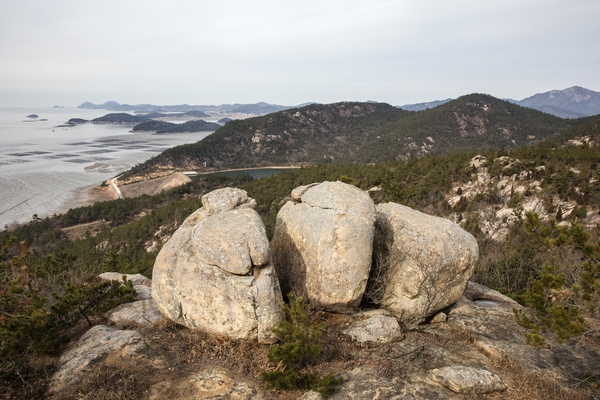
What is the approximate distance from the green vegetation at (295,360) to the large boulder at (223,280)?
87 cm

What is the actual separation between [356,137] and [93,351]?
169164 millimetres

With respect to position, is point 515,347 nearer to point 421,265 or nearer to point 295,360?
point 421,265

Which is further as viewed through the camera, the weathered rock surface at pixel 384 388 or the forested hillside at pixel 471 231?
the forested hillside at pixel 471 231

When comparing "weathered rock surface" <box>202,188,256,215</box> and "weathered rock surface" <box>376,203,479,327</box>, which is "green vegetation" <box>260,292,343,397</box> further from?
"weathered rock surface" <box>202,188,256,215</box>

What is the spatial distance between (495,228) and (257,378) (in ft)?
93.7

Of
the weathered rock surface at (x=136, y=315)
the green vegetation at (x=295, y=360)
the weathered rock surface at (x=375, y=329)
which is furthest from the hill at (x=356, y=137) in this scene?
the green vegetation at (x=295, y=360)

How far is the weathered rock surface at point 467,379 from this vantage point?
644cm

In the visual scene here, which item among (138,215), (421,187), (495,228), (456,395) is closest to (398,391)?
(456,395)

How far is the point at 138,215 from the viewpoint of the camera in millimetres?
66812

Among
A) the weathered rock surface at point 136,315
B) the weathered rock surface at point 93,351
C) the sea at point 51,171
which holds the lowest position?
the sea at point 51,171

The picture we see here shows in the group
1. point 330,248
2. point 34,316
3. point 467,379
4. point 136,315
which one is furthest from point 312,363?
point 34,316

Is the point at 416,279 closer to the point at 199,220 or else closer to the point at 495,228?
the point at 199,220

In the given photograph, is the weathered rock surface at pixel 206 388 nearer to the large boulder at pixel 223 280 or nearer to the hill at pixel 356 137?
the large boulder at pixel 223 280

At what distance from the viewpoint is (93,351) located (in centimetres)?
751
